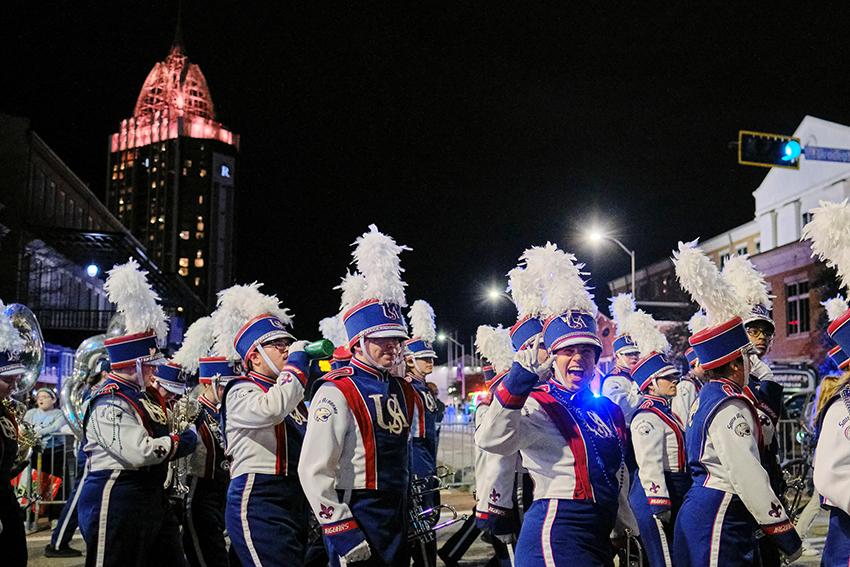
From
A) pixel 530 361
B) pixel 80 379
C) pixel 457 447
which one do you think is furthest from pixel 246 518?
pixel 457 447

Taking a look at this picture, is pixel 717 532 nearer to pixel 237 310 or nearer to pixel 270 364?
pixel 270 364

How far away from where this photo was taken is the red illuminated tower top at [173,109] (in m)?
143

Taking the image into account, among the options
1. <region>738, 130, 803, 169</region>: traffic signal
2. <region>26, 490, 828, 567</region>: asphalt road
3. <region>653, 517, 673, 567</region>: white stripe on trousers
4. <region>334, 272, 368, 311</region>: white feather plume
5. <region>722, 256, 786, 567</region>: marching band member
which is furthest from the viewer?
<region>738, 130, 803, 169</region>: traffic signal

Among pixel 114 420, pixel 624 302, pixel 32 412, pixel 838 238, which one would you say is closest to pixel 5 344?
pixel 114 420

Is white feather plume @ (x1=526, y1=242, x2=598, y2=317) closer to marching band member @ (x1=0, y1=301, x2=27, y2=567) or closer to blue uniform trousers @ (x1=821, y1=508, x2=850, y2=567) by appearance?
blue uniform trousers @ (x1=821, y1=508, x2=850, y2=567)

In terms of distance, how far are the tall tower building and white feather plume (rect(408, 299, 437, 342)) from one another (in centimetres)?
12482

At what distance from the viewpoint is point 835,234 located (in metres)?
4.52

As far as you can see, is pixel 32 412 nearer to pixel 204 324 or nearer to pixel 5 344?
pixel 204 324

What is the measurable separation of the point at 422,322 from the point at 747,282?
4541 millimetres

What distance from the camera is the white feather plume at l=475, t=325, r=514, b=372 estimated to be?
9320 millimetres

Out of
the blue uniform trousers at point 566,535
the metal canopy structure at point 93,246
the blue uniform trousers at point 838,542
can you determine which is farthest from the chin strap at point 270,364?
the metal canopy structure at point 93,246

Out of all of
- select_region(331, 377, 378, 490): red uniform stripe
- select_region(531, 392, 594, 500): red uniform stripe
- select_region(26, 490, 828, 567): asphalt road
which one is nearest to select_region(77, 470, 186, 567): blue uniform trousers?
select_region(331, 377, 378, 490): red uniform stripe

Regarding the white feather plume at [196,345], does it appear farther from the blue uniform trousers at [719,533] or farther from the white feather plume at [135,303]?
the blue uniform trousers at [719,533]

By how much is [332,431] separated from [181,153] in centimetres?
13872
